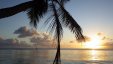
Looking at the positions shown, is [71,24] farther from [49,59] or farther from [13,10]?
[49,59]

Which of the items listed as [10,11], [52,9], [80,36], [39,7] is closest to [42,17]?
[52,9]

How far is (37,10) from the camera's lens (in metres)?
6.02

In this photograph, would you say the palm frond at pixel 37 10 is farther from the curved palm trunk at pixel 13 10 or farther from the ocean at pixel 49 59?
the ocean at pixel 49 59

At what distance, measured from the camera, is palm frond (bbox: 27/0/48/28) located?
5634mm

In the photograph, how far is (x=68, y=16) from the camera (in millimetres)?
6219

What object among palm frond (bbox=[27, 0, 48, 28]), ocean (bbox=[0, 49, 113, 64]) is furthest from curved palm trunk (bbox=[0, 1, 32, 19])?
ocean (bbox=[0, 49, 113, 64])

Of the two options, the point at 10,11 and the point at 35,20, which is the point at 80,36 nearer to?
the point at 35,20

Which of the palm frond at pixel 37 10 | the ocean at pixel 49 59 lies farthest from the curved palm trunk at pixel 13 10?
the ocean at pixel 49 59

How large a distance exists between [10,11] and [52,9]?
171cm

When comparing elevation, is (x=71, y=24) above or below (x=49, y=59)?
above

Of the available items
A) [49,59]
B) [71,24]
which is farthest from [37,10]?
[49,59]

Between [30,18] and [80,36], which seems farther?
[30,18]

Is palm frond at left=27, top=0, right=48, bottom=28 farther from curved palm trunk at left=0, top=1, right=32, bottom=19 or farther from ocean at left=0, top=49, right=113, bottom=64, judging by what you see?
ocean at left=0, top=49, right=113, bottom=64

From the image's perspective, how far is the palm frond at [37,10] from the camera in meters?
5.63
